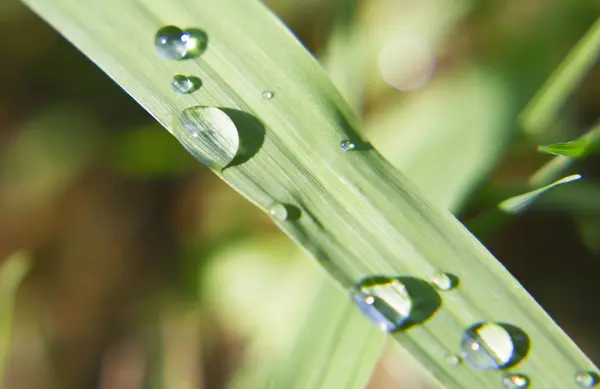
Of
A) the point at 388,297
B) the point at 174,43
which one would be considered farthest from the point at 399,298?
the point at 174,43

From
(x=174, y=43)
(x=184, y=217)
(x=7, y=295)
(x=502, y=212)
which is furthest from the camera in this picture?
(x=184, y=217)

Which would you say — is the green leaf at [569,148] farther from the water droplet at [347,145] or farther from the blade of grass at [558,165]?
the water droplet at [347,145]

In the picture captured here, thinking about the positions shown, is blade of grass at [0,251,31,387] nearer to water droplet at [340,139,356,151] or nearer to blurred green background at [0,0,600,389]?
blurred green background at [0,0,600,389]

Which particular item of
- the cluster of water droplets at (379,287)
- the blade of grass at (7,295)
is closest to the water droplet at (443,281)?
the cluster of water droplets at (379,287)

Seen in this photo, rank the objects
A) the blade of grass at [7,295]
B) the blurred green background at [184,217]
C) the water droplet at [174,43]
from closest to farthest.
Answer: the water droplet at [174,43], the blade of grass at [7,295], the blurred green background at [184,217]

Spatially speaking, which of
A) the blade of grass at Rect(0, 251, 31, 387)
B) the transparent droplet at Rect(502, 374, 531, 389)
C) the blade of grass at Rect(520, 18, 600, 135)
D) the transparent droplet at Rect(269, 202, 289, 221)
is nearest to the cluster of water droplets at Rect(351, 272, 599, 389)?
the transparent droplet at Rect(502, 374, 531, 389)

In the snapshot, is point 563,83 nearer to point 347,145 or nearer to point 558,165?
point 558,165
